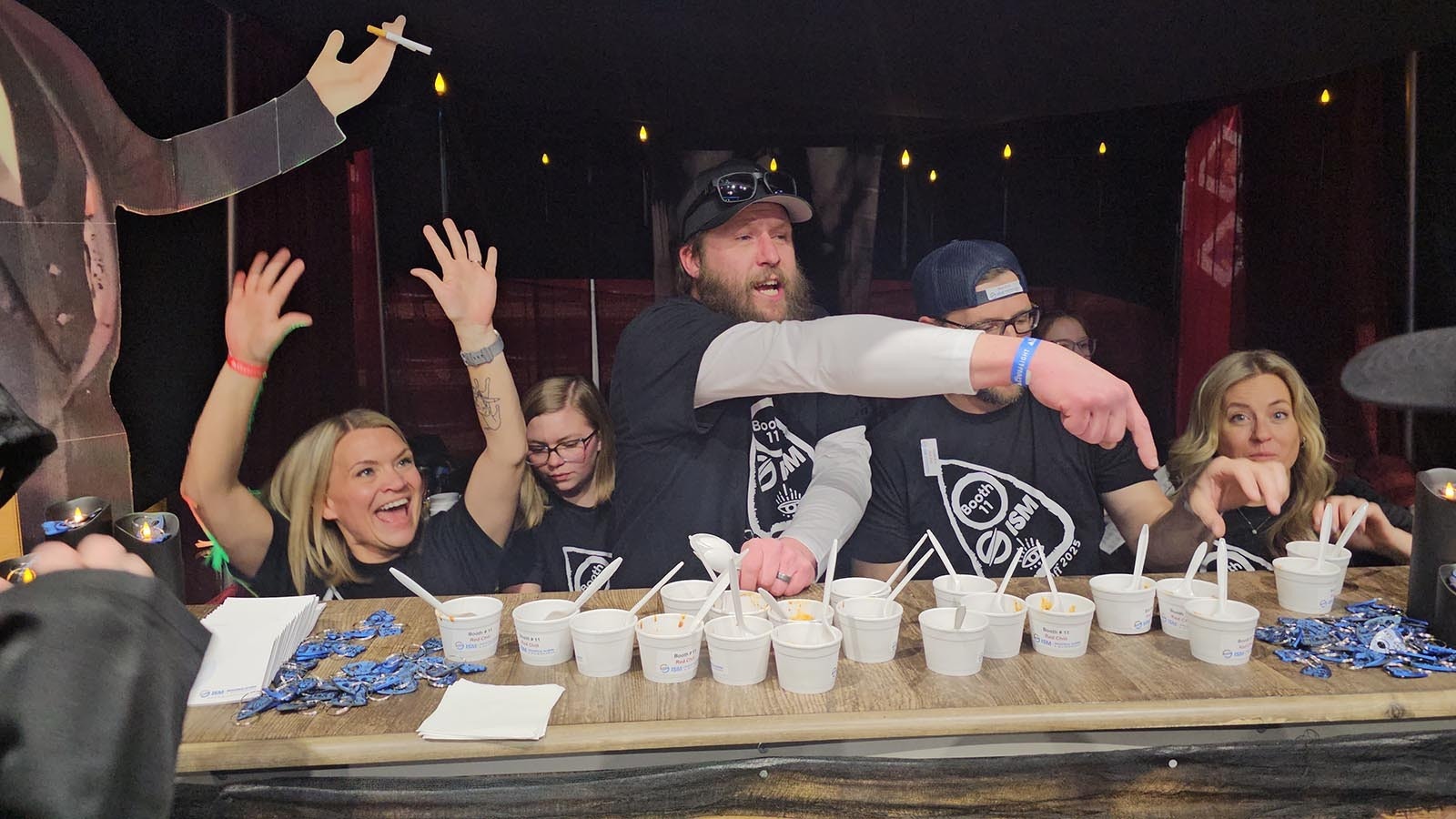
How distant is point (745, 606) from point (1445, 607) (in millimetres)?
1451

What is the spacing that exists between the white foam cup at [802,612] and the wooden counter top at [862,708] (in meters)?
0.11

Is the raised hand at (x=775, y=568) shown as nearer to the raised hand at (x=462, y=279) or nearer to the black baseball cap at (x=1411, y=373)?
the raised hand at (x=462, y=279)

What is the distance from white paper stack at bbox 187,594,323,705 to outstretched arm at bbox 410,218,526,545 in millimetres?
680

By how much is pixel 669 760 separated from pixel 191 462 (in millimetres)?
1757

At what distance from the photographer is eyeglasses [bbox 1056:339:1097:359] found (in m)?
2.82

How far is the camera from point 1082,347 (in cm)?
282

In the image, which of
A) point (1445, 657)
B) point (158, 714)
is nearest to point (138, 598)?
point (158, 714)

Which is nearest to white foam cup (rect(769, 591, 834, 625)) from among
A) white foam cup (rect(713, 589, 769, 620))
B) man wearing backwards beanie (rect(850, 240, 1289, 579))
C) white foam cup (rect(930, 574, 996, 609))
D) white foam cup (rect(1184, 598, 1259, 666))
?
white foam cup (rect(713, 589, 769, 620))

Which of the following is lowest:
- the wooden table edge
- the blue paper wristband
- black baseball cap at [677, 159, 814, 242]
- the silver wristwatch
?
Result: the wooden table edge

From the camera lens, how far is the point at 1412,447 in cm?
288

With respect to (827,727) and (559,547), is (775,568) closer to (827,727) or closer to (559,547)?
(559,547)

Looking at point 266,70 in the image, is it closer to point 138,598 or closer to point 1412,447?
point 138,598

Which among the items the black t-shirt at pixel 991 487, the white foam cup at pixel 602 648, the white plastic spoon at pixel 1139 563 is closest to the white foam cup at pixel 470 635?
the white foam cup at pixel 602 648

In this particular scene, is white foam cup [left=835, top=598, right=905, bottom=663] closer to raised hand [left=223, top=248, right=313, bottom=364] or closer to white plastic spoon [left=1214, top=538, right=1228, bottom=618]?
white plastic spoon [left=1214, top=538, right=1228, bottom=618]
